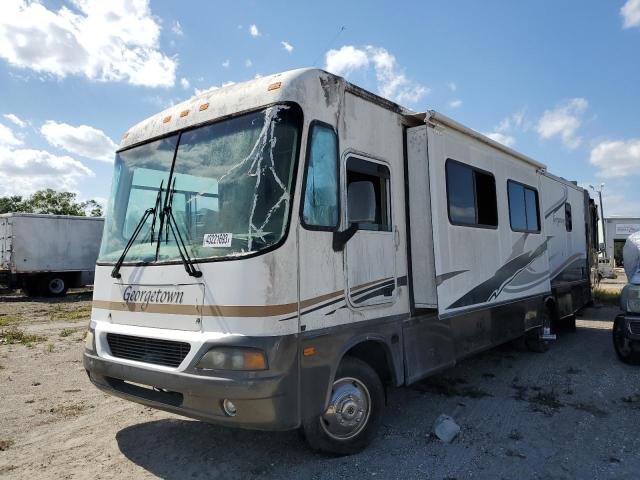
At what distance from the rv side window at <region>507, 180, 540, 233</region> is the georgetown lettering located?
4.79 meters

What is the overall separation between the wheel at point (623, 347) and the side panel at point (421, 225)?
3.78 metres

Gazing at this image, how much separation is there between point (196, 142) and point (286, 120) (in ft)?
2.85

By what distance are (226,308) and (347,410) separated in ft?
4.52

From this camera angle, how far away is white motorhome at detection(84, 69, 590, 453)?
3385mm

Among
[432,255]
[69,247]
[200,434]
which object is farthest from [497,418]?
[69,247]

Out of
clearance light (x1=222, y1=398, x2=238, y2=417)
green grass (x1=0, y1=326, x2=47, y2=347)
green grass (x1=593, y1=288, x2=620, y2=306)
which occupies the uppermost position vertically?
clearance light (x1=222, y1=398, x2=238, y2=417)

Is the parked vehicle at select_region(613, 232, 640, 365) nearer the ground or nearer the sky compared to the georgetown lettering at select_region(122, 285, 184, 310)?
nearer the ground

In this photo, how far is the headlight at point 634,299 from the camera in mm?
6727

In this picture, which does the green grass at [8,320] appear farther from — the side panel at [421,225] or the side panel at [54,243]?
the side panel at [421,225]

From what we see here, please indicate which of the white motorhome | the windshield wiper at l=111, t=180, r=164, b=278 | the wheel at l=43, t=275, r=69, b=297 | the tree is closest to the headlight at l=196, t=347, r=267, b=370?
the white motorhome

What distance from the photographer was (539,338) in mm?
7789

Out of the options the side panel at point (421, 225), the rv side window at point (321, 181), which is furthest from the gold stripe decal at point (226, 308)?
the side panel at point (421, 225)

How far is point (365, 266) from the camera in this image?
13.7 feet

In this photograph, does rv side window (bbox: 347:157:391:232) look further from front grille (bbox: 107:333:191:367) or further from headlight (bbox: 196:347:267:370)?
front grille (bbox: 107:333:191:367)
